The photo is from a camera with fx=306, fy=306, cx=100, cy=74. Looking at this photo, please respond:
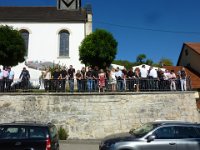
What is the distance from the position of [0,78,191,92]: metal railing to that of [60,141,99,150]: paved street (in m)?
3.49

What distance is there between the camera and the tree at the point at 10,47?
25.2 meters

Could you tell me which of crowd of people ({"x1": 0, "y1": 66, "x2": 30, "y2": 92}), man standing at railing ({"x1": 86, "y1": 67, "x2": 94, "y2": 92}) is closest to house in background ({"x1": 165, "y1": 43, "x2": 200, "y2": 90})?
man standing at railing ({"x1": 86, "y1": 67, "x2": 94, "y2": 92})

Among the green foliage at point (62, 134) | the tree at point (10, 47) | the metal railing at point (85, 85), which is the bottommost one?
the green foliage at point (62, 134)

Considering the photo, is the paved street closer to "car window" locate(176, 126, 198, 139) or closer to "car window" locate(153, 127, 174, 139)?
"car window" locate(153, 127, 174, 139)

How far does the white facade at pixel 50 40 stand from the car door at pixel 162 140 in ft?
69.5

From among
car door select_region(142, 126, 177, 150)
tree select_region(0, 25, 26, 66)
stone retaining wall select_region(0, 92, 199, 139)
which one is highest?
tree select_region(0, 25, 26, 66)

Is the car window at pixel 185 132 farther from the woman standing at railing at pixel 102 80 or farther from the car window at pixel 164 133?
the woman standing at railing at pixel 102 80

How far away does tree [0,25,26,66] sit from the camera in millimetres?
25188

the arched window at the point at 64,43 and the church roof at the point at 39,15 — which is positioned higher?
the church roof at the point at 39,15

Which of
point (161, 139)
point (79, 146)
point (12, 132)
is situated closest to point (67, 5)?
point (79, 146)

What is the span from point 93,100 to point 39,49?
15077 millimetres

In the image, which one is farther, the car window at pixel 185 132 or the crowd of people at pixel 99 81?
the crowd of people at pixel 99 81

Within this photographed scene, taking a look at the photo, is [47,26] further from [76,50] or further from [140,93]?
[140,93]

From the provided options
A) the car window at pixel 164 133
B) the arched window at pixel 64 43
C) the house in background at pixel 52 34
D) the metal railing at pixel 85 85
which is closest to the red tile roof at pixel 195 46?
the house in background at pixel 52 34
